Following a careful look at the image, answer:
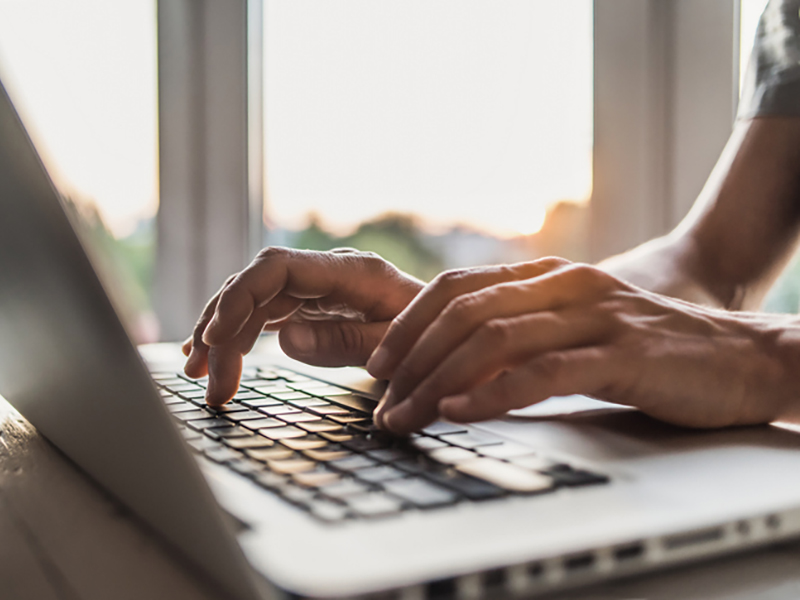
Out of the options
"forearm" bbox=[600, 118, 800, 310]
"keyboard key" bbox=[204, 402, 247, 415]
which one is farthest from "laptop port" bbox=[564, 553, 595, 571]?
"forearm" bbox=[600, 118, 800, 310]

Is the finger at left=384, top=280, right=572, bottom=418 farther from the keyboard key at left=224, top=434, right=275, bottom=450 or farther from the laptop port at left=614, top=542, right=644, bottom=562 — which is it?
the laptop port at left=614, top=542, right=644, bottom=562

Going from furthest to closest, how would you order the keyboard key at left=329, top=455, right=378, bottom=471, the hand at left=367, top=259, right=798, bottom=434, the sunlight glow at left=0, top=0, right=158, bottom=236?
the sunlight glow at left=0, top=0, right=158, bottom=236 < the hand at left=367, top=259, right=798, bottom=434 < the keyboard key at left=329, top=455, right=378, bottom=471

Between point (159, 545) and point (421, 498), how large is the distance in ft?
0.38

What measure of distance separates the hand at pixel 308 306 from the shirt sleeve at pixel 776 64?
660mm

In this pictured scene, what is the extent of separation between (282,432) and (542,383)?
168 mm

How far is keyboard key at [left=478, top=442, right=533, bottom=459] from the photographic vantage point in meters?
0.34

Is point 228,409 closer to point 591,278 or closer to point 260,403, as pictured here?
point 260,403

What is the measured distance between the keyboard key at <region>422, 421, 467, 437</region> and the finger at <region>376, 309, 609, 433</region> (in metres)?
0.02

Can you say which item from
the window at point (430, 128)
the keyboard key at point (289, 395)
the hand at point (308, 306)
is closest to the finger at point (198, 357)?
the hand at point (308, 306)

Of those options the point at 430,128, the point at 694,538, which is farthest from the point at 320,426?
the point at 430,128

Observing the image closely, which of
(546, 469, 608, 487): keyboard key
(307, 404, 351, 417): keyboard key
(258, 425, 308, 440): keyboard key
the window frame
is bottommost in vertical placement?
(307, 404, 351, 417): keyboard key

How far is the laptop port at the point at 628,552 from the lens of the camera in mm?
232

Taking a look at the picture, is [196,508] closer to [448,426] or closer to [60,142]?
[448,426]

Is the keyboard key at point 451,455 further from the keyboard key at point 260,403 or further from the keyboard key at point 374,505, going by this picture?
the keyboard key at point 260,403
